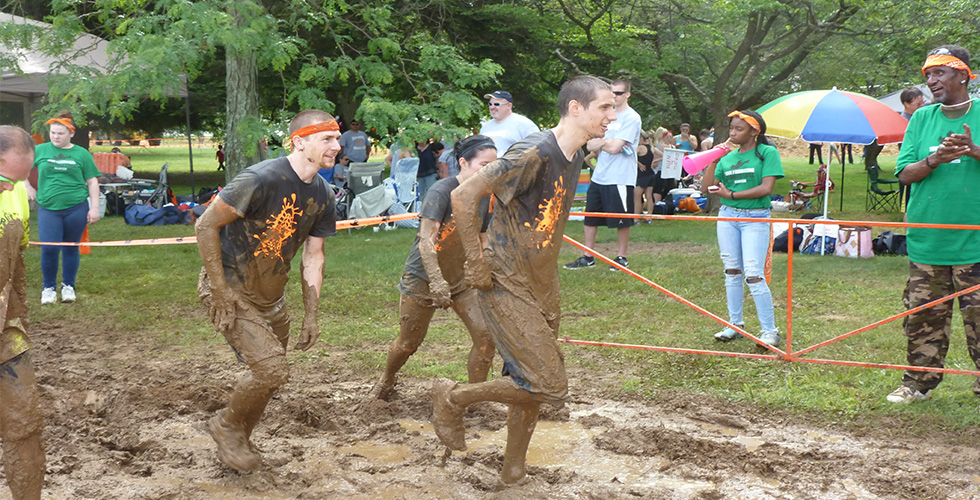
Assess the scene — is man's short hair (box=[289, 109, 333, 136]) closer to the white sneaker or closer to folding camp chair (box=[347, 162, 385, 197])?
the white sneaker

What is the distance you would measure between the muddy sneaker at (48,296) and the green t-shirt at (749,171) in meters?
7.02

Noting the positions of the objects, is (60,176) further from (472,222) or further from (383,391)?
(472,222)

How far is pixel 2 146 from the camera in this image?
3590mm

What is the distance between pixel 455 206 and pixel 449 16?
14.6 m

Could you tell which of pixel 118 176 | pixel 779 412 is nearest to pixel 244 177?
pixel 779 412

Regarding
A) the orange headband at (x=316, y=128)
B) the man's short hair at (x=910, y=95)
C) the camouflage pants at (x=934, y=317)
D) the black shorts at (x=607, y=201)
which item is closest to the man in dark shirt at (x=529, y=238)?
the orange headband at (x=316, y=128)

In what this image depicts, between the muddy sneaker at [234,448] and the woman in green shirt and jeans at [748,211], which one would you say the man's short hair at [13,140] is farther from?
the woman in green shirt and jeans at [748,211]

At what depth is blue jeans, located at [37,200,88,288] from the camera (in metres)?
8.98

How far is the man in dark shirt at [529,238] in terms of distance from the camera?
391 cm

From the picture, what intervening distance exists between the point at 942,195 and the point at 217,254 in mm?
4409

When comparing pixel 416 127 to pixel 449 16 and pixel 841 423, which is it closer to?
pixel 841 423

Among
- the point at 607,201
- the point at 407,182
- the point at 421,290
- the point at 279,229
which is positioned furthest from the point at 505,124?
the point at 407,182

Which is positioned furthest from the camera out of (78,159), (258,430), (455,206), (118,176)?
(118,176)

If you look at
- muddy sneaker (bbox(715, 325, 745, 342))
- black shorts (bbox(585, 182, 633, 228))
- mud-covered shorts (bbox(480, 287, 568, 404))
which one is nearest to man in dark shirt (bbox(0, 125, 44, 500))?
mud-covered shorts (bbox(480, 287, 568, 404))
